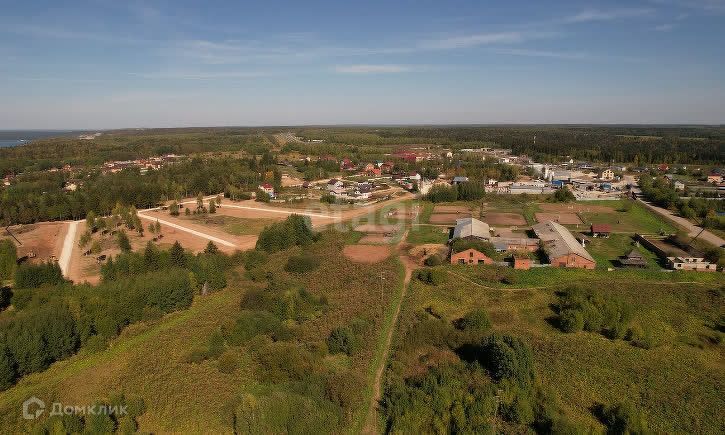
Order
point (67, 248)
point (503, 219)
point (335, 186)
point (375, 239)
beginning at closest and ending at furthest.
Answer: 1. point (67, 248)
2. point (375, 239)
3. point (503, 219)
4. point (335, 186)

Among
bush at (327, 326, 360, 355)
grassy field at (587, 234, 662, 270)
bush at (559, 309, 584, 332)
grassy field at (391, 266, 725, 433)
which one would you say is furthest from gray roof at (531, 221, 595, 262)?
bush at (327, 326, 360, 355)

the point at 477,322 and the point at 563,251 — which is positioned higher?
the point at 563,251

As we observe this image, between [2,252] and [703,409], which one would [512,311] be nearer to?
[703,409]

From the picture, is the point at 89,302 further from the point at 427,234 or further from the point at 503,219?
the point at 503,219

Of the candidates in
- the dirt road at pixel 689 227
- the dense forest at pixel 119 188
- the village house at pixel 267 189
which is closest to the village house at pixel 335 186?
the village house at pixel 267 189

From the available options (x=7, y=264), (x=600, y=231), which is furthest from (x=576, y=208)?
(x=7, y=264)

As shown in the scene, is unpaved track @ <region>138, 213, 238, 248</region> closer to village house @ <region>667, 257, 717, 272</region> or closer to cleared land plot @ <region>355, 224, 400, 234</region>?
cleared land plot @ <region>355, 224, 400, 234</region>

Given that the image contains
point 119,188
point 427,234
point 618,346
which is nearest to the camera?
point 618,346
